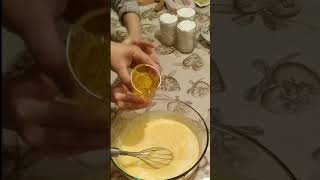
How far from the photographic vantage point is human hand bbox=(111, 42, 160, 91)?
Answer: 871mm

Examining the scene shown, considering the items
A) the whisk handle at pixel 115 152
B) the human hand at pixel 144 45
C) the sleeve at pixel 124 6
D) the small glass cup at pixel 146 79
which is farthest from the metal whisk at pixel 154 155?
the sleeve at pixel 124 6

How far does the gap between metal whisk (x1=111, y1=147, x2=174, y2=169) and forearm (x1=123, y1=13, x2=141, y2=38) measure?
1.00 feet

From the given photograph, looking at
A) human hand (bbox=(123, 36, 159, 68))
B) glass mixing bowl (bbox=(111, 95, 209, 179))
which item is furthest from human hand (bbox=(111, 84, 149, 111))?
human hand (bbox=(123, 36, 159, 68))

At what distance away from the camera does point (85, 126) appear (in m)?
0.52

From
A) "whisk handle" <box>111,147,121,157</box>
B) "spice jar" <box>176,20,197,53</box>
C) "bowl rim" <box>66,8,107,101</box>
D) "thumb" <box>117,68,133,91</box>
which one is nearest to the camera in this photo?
"bowl rim" <box>66,8,107,101</box>

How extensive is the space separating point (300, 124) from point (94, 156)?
0.43m

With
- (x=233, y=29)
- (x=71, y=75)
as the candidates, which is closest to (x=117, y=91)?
(x=233, y=29)

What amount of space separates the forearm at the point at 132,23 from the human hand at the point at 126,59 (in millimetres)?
64

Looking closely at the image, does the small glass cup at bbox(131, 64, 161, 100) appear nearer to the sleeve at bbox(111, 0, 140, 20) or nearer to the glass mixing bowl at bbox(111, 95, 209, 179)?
the glass mixing bowl at bbox(111, 95, 209, 179)

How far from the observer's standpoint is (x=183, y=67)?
969mm

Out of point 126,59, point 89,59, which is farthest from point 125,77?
point 89,59

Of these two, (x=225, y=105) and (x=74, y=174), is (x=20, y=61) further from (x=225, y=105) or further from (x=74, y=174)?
(x=225, y=105)

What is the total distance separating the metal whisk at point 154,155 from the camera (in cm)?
77

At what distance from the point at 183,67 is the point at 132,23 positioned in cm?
15
